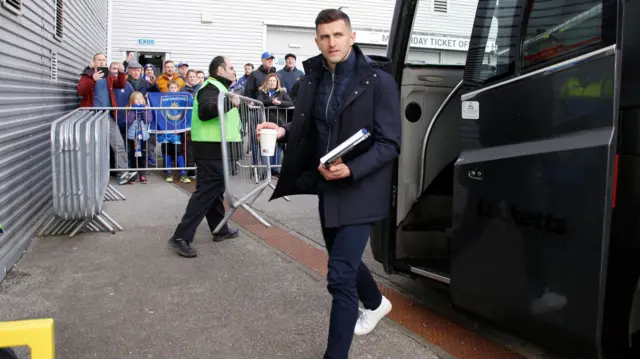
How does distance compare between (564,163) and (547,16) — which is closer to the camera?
(564,163)

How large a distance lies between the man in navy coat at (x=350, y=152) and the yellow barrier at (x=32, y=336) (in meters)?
1.44

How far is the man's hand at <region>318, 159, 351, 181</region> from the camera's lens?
274 cm

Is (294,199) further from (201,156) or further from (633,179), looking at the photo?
(633,179)

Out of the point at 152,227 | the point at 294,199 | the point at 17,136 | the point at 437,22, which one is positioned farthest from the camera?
the point at 294,199

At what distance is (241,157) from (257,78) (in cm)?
431

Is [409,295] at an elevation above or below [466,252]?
below

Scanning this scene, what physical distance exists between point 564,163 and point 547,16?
0.76 metres

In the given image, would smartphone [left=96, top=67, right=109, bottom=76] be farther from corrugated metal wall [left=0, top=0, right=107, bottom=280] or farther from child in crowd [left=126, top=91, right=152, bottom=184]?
corrugated metal wall [left=0, top=0, right=107, bottom=280]

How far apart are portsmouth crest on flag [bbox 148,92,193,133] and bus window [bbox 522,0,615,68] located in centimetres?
714

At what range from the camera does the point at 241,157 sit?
596cm

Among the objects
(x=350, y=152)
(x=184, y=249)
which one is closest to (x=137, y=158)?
(x=184, y=249)

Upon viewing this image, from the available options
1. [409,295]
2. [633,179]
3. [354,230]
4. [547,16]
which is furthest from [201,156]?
[633,179]

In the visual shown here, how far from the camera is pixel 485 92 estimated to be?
3.00 metres

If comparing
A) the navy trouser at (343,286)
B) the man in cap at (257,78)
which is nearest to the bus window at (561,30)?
the navy trouser at (343,286)
